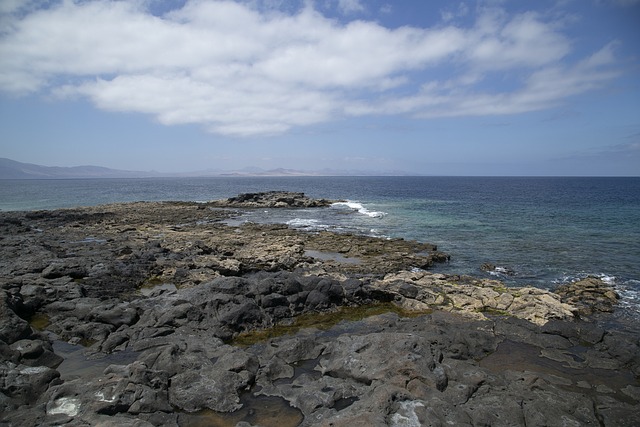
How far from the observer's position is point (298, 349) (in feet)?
41.5

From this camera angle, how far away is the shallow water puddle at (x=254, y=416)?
9305mm

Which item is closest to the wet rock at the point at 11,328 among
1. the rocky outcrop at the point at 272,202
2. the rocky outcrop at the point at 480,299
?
the rocky outcrop at the point at 480,299

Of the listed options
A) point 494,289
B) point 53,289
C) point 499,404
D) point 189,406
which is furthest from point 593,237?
point 53,289

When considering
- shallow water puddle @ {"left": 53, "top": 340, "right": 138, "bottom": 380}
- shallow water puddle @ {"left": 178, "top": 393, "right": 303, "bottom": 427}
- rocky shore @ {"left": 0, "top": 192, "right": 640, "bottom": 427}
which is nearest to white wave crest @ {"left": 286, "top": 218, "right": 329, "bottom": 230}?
rocky shore @ {"left": 0, "top": 192, "right": 640, "bottom": 427}

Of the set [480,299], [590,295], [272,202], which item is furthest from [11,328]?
[272,202]

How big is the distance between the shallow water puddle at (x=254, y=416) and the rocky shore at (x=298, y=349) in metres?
0.05

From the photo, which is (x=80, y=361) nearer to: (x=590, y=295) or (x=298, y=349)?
(x=298, y=349)

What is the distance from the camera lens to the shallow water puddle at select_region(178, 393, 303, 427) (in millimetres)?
9305

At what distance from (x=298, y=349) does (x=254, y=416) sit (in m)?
3.27

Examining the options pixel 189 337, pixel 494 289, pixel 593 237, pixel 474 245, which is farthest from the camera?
pixel 593 237

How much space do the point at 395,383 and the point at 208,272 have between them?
15.8 m

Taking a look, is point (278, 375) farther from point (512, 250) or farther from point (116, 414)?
point (512, 250)

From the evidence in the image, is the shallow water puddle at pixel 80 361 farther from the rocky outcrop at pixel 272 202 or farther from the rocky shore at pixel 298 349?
the rocky outcrop at pixel 272 202

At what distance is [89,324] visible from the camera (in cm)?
1437
